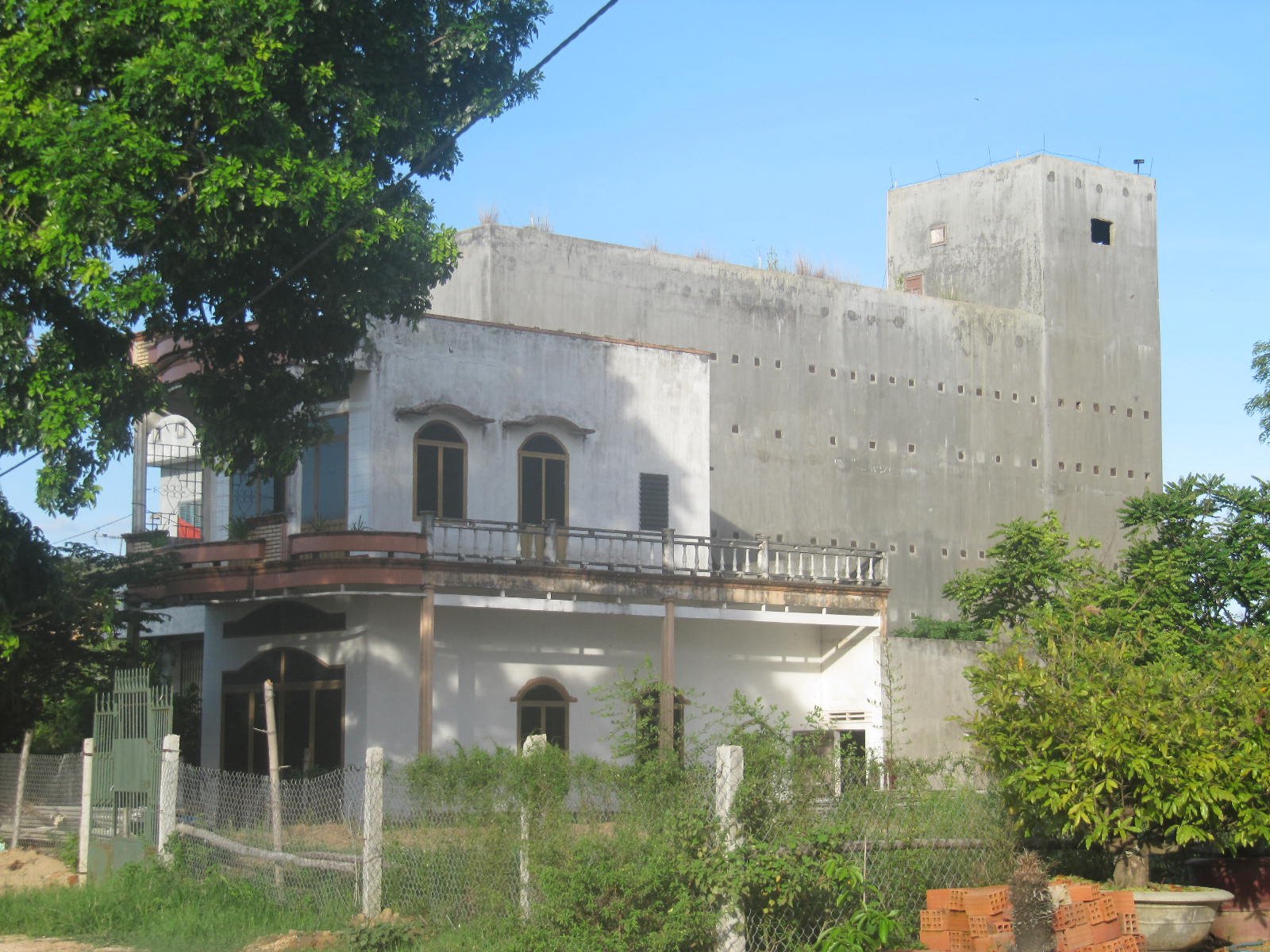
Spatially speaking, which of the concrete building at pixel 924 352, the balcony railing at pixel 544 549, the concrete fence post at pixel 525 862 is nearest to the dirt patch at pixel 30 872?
the concrete fence post at pixel 525 862

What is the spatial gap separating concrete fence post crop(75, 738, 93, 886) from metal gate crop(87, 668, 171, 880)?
0.06m

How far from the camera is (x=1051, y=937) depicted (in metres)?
11.3

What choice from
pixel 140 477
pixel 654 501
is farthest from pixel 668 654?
pixel 140 477

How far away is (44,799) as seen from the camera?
62.2 feet

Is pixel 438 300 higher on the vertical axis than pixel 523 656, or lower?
higher

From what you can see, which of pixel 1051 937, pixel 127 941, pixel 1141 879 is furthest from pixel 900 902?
pixel 127 941

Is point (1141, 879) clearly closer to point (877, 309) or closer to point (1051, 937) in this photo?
point (1051, 937)

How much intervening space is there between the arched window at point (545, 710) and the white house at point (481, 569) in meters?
0.04

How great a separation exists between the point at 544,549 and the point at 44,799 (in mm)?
9497

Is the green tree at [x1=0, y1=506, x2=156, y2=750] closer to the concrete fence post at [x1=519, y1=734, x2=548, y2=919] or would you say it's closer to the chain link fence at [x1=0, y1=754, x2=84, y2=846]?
the chain link fence at [x1=0, y1=754, x2=84, y2=846]

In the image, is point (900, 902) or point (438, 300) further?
point (438, 300)

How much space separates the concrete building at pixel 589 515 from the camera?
2575 centimetres

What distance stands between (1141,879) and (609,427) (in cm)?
1701

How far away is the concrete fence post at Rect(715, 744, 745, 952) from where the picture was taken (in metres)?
10.5
